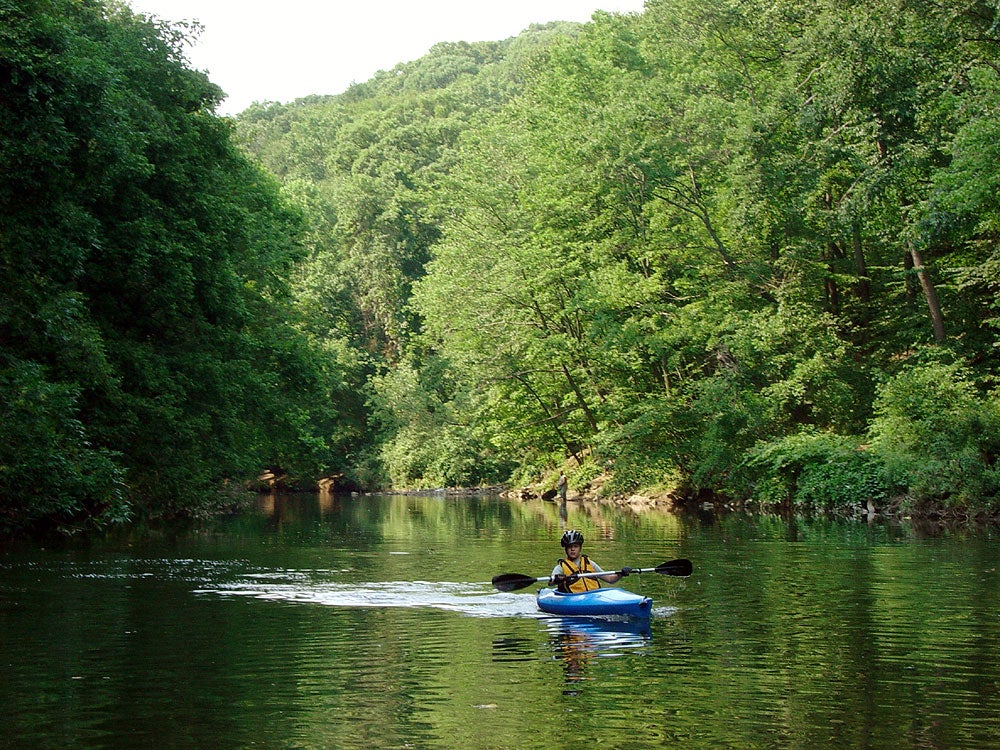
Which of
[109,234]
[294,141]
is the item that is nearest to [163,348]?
[109,234]

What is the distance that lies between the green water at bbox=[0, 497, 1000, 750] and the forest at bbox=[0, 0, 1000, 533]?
20.6 ft

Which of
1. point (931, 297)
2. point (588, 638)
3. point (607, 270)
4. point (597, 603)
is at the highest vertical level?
point (607, 270)

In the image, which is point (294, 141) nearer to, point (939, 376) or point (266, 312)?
point (266, 312)

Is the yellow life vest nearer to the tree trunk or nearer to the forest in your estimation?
the forest

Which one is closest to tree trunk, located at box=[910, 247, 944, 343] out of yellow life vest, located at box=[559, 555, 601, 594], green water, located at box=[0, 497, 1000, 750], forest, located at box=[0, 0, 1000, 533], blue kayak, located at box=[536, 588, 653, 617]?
forest, located at box=[0, 0, 1000, 533]

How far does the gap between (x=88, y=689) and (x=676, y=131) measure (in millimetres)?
32737

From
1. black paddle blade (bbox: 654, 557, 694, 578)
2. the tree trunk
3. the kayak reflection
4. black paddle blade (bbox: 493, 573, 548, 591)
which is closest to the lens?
the kayak reflection

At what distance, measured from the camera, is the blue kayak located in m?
13.9

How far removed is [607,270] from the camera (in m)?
42.0

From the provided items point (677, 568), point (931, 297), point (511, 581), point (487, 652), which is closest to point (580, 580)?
point (511, 581)

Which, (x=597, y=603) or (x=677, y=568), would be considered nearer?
(x=597, y=603)

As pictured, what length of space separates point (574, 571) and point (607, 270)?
88.8ft

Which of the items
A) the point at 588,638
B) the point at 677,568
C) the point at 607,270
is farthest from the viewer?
the point at 607,270

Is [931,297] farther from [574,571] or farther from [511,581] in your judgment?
[511,581]
